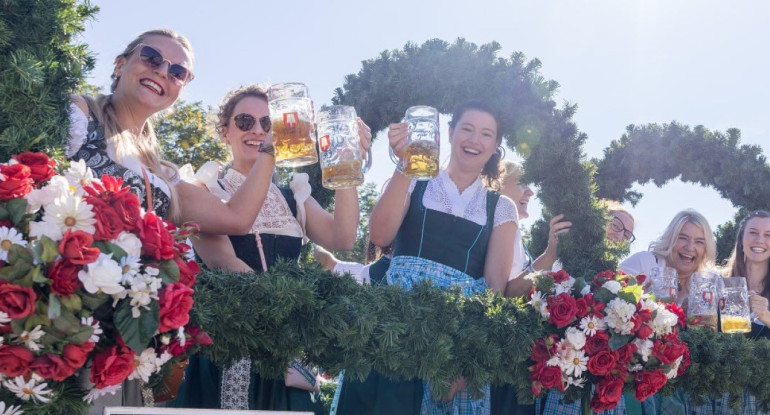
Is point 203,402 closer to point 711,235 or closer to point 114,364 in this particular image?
point 114,364

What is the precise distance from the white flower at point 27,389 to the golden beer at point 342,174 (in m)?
1.23

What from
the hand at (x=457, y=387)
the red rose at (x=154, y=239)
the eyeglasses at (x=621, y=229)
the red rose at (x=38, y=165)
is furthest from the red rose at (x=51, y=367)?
the eyeglasses at (x=621, y=229)

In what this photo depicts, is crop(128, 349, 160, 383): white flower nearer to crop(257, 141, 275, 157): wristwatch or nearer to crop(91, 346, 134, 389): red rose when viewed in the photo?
crop(91, 346, 134, 389): red rose

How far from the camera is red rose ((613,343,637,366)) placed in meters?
3.38

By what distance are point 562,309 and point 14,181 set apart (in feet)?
6.95

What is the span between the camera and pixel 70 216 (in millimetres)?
2242

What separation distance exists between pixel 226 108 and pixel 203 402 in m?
1.55

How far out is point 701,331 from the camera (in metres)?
3.87

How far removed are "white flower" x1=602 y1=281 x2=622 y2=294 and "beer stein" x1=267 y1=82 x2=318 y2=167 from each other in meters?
1.43

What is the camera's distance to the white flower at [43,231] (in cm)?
220

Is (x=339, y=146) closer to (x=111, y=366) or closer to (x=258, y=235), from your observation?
(x=258, y=235)

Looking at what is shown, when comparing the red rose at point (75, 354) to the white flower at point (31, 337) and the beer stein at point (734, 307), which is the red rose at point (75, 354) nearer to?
the white flower at point (31, 337)

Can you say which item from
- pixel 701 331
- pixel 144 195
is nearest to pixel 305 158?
pixel 144 195

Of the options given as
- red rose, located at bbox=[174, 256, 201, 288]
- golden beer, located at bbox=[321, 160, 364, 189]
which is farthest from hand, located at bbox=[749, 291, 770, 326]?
red rose, located at bbox=[174, 256, 201, 288]
